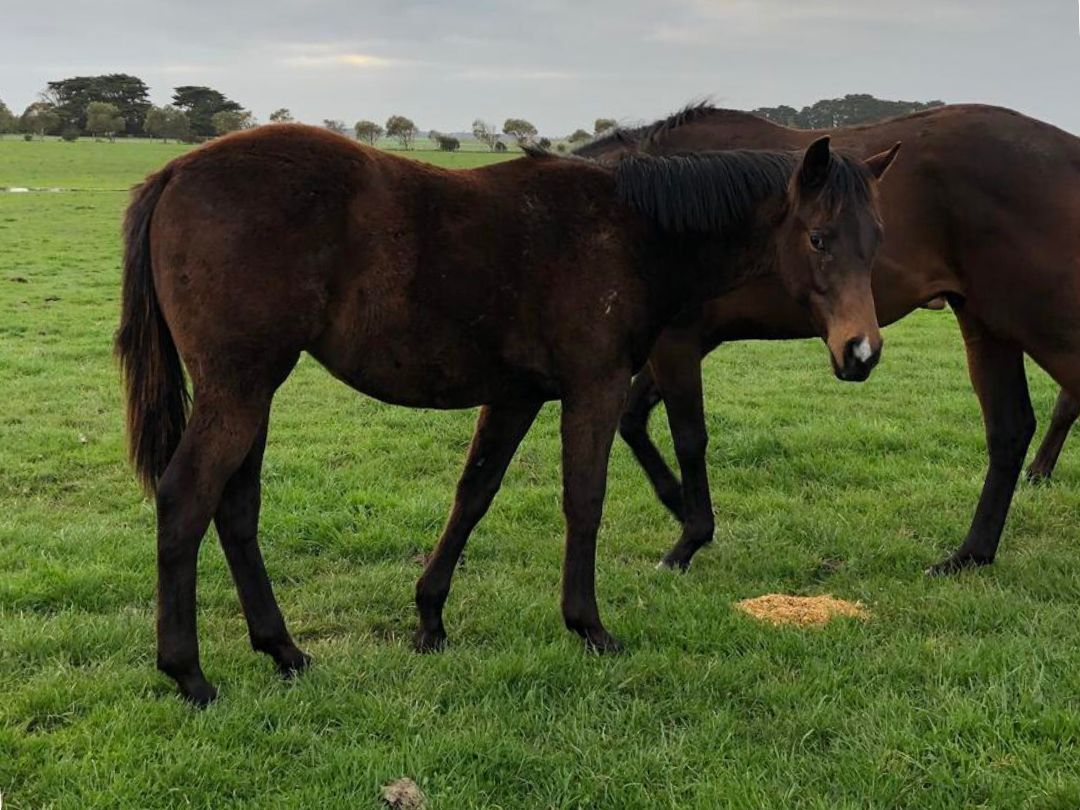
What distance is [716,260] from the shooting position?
4160 millimetres

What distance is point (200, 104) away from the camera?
73.9 meters

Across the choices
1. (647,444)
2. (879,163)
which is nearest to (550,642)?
(647,444)

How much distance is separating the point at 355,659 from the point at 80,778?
118 centimetres

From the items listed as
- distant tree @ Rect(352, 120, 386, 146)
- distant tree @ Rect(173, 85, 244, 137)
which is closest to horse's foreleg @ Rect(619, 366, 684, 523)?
distant tree @ Rect(352, 120, 386, 146)

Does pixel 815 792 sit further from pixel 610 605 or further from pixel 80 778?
pixel 80 778

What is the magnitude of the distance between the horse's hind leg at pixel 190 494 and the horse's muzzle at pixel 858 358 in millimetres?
2282

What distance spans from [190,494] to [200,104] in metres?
79.1

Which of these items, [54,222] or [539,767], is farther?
[54,222]

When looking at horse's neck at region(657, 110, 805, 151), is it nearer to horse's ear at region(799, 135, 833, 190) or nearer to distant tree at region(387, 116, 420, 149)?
horse's ear at region(799, 135, 833, 190)

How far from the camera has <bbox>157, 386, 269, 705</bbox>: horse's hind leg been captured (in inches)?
131

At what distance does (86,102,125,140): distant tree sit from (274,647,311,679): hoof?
81.9 metres

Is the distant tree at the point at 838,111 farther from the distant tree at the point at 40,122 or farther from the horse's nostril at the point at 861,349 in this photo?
the distant tree at the point at 40,122

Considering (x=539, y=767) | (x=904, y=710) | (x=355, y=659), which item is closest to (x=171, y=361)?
(x=355, y=659)

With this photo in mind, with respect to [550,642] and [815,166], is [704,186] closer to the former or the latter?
[815,166]
